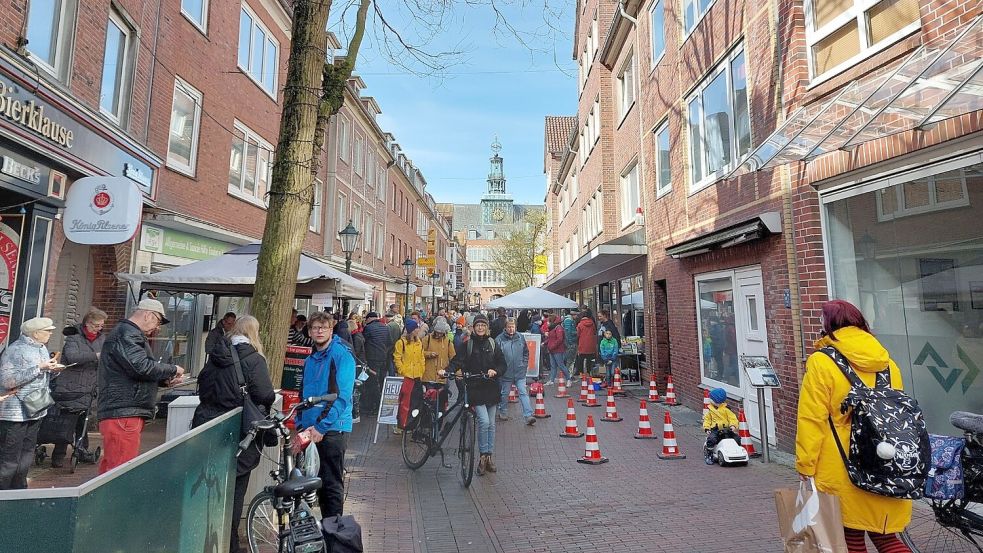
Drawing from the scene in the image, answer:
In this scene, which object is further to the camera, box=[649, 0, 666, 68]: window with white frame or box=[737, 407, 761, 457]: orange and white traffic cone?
box=[649, 0, 666, 68]: window with white frame

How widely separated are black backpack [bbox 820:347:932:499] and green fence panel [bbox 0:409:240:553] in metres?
3.38

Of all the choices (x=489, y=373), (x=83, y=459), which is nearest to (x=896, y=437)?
(x=489, y=373)

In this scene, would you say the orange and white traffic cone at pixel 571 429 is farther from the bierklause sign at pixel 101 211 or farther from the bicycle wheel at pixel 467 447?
the bierklause sign at pixel 101 211

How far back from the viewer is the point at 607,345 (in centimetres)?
1243

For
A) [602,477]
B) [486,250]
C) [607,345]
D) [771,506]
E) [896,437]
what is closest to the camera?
[896,437]

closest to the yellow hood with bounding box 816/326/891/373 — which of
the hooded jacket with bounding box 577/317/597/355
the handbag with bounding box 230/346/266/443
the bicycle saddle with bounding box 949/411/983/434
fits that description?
the bicycle saddle with bounding box 949/411/983/434

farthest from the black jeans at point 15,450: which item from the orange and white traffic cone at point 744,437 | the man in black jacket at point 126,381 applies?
the orange and white traffic cone at point 744,437

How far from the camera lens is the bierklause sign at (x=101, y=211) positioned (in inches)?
265

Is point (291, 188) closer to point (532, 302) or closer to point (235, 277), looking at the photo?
point (235, 277)

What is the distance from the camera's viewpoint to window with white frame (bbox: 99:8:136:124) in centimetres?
862

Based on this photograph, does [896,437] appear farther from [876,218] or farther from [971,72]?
[876,218]

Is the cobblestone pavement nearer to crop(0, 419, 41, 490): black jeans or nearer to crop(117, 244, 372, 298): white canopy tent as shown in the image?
crop(117, 244, 372, 298): white canopy tent

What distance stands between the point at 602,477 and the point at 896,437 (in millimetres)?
3711

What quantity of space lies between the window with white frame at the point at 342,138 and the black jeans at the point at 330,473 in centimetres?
1892
